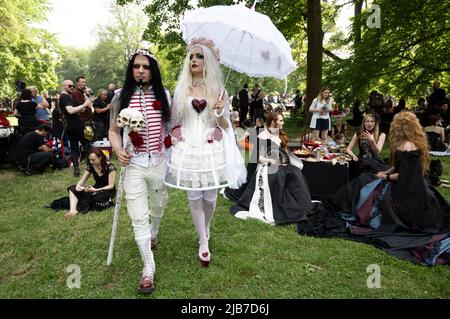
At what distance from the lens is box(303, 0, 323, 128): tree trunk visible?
41.7 ft

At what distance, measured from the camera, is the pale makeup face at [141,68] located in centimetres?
314

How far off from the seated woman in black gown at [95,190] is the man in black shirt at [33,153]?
3.07 m

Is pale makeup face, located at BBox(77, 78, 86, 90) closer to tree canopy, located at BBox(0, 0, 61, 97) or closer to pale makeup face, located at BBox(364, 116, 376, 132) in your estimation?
pale makeup face, located at BBox(364, 116, 376, 132)

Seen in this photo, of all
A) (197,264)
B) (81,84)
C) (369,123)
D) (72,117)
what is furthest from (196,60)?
(81,84)

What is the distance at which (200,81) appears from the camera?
3.39 m

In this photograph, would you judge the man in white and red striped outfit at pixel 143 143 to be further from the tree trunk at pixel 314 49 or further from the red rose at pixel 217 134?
the tree trunk at pixel 314 49

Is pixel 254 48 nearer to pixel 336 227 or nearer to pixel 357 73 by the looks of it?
pixel 336 227

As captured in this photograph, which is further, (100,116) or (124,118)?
(100,116)

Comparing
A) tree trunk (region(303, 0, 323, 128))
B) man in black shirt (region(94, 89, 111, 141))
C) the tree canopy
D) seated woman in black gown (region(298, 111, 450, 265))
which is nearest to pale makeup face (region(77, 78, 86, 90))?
man in black shirt (region(94, 89, 111, 141))

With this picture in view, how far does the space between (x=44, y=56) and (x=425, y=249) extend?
32465 mm

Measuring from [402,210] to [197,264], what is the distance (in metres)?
2.88

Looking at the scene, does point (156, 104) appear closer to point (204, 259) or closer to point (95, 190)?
point (204, 259)

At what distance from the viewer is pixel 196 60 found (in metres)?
3.29

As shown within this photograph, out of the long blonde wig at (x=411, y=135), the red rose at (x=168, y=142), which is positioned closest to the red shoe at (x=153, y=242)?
the red rose at (x=168, y=142)
